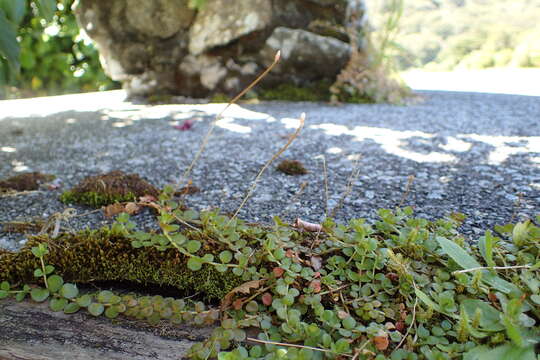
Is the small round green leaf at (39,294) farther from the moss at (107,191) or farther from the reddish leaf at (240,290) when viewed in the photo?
the moss at (107,191)

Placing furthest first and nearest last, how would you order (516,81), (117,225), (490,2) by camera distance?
(490,2)
(516,81)
(117,225)

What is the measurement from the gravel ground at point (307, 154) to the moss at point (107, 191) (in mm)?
94

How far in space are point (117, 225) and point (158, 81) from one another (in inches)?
155

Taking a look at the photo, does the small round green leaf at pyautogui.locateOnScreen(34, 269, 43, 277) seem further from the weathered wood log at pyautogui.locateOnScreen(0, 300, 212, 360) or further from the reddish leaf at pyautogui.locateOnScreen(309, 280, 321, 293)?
the reddish leaf at pyautogui.locateOnScreen(309, 280, 321, 293)

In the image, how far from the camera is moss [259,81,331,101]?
5.06 metres

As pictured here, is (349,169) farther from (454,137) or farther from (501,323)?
(501,323)

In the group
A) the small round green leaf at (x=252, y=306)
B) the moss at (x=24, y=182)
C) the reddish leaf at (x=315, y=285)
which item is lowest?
the moss at (x=24, y=182)

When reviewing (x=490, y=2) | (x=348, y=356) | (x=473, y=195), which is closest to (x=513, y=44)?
(x=490, y=2)

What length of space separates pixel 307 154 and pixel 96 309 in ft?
6.46

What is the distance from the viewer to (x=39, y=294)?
1355 mm

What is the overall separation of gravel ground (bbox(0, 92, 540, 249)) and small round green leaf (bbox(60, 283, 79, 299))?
1.53 feet

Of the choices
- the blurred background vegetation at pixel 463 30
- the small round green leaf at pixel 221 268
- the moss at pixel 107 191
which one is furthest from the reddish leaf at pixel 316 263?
the blurred background vegetation at pixel 463 30

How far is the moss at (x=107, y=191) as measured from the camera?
2.12 meters

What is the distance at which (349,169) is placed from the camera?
8.64ft
